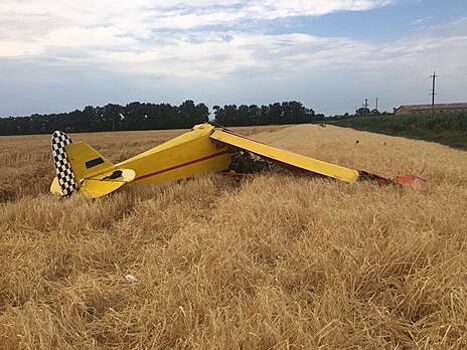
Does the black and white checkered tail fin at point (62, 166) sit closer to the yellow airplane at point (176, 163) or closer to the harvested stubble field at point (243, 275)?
the yellow airplane at point (176, 163)

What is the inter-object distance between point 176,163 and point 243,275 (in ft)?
19.2

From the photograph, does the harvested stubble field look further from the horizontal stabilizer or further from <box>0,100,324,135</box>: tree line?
<box>0,100,324,135</box>: tree line

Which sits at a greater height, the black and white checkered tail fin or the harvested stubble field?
the black and white checkered tail fin

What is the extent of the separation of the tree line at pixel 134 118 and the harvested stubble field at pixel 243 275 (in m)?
60.4

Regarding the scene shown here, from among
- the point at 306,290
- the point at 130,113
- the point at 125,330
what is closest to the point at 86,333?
the point at 125,330

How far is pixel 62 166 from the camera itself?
25.6 feet

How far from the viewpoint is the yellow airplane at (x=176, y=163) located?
7.61 meters

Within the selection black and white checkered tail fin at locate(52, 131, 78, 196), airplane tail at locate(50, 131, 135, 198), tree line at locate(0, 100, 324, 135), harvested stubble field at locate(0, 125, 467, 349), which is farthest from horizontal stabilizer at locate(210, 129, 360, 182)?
tree line at locate(0, 100, 324, 135)

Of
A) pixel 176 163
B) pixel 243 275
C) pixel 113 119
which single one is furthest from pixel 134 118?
pixel 243 275

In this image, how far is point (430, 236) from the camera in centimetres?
384

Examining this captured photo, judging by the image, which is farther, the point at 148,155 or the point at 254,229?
the point at 148,155

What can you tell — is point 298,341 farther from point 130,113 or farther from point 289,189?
point 130,113

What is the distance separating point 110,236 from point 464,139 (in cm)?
2617

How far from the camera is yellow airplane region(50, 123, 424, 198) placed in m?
7.61
